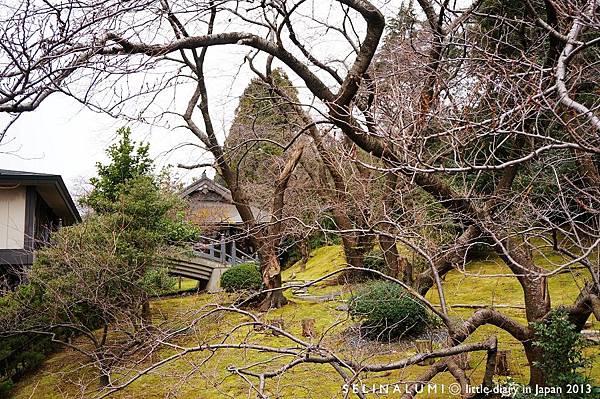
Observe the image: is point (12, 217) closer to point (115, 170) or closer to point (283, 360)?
point (115, 170)

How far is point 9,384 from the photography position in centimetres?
720

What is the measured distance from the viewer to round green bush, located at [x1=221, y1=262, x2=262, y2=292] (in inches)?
500

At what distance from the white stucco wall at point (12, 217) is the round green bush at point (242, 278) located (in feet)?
15.5

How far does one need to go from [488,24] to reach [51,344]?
9.56 meters

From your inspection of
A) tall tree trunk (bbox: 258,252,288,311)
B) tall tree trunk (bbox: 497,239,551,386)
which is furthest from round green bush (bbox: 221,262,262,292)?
tall tree trunk (bbox: 497,239,551,386)

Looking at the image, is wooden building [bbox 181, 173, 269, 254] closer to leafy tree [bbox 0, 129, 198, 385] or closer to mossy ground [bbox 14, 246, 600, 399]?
mossy ground [bbox 14, 246, 600, 399]

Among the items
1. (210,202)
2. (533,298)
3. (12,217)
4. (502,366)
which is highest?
(210,202)

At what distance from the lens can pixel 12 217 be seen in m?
10.4

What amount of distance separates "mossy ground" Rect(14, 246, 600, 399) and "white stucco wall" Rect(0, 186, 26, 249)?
2.52m

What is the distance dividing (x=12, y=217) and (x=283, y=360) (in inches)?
278

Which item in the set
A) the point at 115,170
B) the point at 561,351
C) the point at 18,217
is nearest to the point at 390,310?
the point at 561,351

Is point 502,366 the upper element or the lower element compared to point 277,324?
lower

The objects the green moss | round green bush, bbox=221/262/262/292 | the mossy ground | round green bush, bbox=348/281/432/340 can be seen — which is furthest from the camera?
the green moss

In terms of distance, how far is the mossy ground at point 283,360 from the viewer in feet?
16.2
